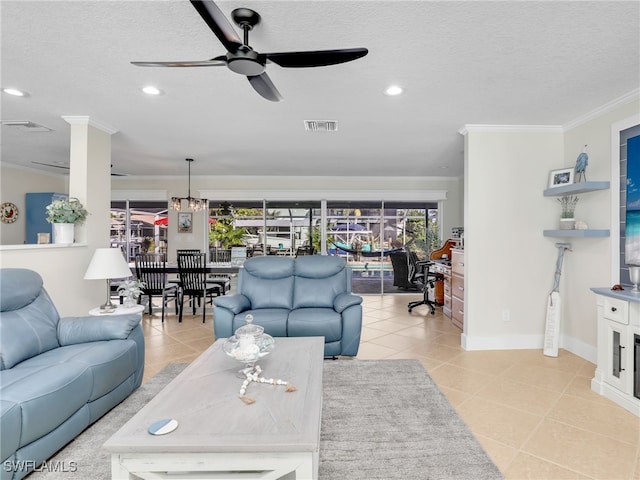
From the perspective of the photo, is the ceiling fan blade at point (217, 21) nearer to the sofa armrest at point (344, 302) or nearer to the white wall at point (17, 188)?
the sofa armrest at point (344, 302)

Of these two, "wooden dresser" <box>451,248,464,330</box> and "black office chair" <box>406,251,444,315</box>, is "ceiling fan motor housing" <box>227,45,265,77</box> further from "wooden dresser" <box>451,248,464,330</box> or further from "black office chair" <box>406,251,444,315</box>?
"black office chair" <box>406,251,444,315</box>

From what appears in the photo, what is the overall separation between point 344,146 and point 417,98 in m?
1.83

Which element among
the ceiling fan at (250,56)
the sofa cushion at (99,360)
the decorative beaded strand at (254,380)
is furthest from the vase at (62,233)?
the decorative beaded strand at (254,380)

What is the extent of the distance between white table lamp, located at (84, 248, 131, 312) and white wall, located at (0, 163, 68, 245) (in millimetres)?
4682

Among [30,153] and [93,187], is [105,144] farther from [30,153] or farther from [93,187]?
[30,153]

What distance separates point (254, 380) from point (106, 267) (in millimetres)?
2204

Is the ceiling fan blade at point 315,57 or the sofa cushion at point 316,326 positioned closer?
the ceiling fan blade at point 315,57

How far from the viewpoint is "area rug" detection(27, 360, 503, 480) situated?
1.80m

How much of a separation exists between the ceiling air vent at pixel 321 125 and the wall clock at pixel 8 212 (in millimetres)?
6035

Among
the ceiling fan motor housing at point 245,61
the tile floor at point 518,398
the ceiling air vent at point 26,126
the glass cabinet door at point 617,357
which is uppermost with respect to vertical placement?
the ceiling air vent at point 26,126

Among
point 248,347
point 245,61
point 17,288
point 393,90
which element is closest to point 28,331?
point 17,288

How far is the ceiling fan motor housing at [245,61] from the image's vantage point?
1803mm

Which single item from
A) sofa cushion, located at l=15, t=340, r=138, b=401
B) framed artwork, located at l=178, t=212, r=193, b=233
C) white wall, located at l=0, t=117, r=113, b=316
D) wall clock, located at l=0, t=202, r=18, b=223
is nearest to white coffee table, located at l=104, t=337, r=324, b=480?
sofa cushion, located at l=15, t=340, r=138, b=401

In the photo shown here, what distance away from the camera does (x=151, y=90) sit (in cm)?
296
